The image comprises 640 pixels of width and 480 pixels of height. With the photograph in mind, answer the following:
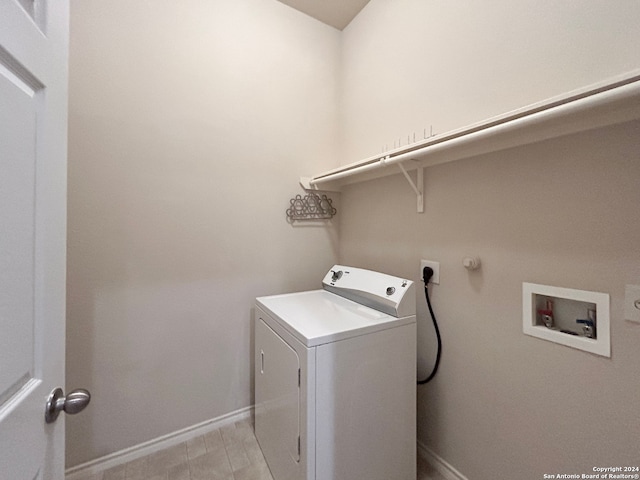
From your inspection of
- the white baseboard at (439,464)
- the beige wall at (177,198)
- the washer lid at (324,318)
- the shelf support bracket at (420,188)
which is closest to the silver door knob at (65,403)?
the washer lid at (324,318)

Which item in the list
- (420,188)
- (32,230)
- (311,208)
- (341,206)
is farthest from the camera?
(341,206)

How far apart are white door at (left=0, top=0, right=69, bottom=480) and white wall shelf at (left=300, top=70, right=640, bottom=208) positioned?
4.16ft

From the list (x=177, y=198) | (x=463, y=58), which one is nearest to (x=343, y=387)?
(x=177, y=198)

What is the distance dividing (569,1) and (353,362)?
5.36ft

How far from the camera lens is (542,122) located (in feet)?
2.96

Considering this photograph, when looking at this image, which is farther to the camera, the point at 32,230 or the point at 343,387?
the point at 343,387

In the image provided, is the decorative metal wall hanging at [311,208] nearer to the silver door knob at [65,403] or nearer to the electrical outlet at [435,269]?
the electrical outlet at [435,269]

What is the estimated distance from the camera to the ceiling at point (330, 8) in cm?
196

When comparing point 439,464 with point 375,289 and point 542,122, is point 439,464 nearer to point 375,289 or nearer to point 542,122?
point 375,289

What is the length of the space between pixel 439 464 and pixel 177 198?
2155 mm

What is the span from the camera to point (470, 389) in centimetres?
133

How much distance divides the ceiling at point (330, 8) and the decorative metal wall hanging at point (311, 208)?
1401mm

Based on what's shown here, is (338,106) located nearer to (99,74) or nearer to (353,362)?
(99,74)

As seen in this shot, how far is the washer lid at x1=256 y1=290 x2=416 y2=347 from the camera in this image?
44.4 inches
